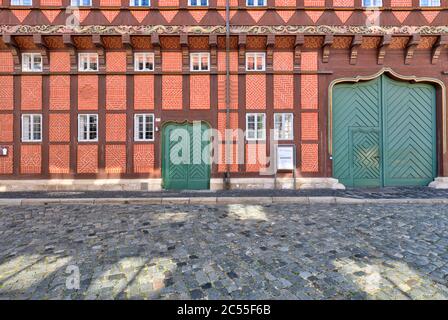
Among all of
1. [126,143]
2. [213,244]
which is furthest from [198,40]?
[213,244]

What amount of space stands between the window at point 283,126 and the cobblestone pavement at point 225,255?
4280 millimetres

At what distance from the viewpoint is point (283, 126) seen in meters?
9.26

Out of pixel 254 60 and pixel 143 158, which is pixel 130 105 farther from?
pixel 254 60

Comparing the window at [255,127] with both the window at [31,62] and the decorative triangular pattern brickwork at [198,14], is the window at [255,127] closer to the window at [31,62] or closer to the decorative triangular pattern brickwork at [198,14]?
the decorative triangular pattern brickwork at [198,14]

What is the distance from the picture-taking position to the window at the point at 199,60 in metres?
9.19

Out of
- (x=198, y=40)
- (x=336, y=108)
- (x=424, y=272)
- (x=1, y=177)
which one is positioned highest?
(x=198, y=40)

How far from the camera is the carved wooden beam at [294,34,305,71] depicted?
8.81 metres

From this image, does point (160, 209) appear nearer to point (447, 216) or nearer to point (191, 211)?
point (191, 211)

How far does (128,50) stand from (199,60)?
9.33 feet

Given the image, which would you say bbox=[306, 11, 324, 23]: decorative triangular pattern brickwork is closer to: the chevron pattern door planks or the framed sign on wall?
the chevron pattern door planks

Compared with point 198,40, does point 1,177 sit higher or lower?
lower

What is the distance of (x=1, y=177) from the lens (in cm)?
891

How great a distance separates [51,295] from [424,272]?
4537mm

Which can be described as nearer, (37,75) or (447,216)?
(447,216)
